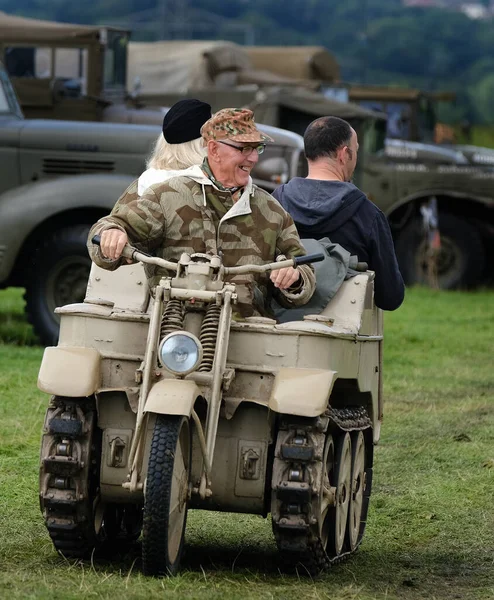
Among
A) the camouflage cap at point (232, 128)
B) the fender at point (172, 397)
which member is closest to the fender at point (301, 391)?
the fender at point (172, 397)

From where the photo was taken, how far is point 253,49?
2686 cm

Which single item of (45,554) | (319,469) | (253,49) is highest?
(253,49)

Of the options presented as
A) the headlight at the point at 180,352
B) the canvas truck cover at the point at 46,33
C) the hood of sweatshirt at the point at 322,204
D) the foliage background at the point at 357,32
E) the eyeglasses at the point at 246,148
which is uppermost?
the foliage background at the point at 357,32

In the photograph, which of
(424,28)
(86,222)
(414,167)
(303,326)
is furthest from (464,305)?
(424,28)

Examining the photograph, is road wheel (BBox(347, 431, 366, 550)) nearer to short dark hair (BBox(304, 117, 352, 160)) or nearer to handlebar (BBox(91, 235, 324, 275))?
handlebar (BBox(91, 235, 324, 275))

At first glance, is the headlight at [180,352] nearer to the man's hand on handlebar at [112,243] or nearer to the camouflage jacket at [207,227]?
the man's hand on handlebar at [112,243]

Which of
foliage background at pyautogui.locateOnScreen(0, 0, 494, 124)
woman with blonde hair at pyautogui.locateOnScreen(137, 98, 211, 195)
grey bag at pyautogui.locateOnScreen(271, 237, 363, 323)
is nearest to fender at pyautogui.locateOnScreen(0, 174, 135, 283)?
woman with blonde hair at pyautogui.locateOnScreen(137, 98, 211, 195)

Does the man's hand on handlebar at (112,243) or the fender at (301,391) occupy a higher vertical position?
the man's hand on handlebar at (112,243)

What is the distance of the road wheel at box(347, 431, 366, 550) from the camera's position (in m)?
5.90

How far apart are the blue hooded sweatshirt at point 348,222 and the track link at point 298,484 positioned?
112 cm

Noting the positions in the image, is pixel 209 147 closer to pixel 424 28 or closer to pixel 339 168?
pixel 339 168

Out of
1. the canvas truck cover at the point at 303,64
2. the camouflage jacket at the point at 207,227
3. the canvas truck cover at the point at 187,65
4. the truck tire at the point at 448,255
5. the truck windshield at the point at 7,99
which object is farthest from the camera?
the canvas truck cover at the point at 303,64

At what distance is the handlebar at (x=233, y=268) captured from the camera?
517 cm

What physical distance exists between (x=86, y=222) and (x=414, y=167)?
8.28m
